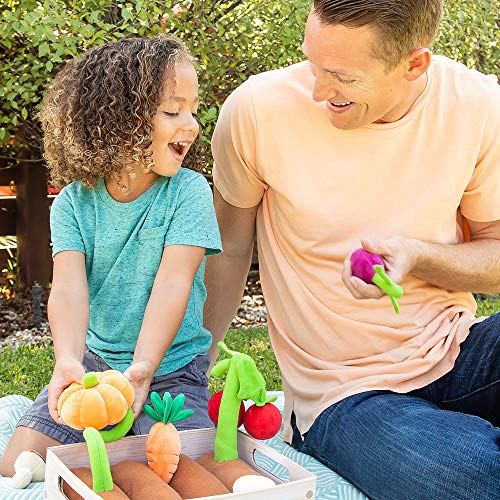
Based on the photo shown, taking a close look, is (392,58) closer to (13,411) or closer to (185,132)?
(185,132)

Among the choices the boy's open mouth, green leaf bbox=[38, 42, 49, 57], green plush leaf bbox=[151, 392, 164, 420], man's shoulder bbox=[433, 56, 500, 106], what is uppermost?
green leaf bbox=[38, 42, 49, 57]

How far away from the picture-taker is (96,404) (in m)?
1.62

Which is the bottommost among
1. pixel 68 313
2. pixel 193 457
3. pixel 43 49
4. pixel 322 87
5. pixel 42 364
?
pixel 42 364

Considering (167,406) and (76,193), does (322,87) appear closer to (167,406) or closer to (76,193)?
(76,193)

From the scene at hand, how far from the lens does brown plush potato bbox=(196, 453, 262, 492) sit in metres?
1.71

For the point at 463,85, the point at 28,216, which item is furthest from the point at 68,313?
the point at 28,216

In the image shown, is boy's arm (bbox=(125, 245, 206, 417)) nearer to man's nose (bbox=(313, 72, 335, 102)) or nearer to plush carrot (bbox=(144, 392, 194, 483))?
plush carrot (bbox=(144, 392, 194, 483))

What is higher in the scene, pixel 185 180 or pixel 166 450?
pixel 185 180

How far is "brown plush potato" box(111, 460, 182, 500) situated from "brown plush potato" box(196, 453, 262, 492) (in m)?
0.11

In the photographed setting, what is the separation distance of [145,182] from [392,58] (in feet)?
2.28

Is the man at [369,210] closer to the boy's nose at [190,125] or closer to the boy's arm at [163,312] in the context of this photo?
the boy's nose at [190,125]

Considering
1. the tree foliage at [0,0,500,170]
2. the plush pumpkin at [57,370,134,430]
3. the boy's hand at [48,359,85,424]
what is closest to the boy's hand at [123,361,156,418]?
the boy's hand at [48,359,85,424]

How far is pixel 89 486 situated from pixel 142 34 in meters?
3.07

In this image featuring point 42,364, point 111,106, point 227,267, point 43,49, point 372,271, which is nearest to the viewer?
point 372,271
